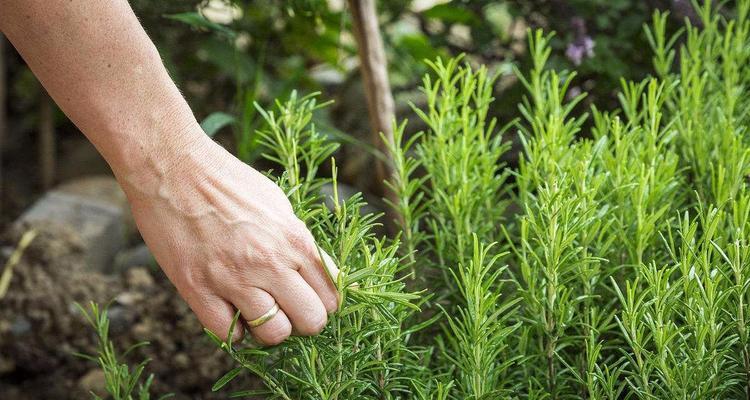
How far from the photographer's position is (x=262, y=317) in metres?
1.02

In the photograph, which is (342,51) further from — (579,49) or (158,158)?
(158,158)

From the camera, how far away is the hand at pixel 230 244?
1.02 metres

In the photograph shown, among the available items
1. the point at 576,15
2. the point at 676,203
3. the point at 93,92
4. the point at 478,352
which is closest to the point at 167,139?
the point at 93,92

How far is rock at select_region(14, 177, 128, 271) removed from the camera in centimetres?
276

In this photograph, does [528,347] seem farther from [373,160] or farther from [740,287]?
[373,160]

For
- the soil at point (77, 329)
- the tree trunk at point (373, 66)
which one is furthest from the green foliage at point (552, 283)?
the soil at point (77, 329)

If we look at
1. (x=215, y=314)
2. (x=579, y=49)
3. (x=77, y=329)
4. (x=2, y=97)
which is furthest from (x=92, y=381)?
(x=2, y=97)

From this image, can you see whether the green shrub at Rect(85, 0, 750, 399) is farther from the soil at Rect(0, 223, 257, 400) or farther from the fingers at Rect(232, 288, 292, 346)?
the soil at Rect(0, 223, 257, 400)

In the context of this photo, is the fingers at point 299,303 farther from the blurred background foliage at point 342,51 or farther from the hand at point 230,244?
the blurred background foliage at point 342,51

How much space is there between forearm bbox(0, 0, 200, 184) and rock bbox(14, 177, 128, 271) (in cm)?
173

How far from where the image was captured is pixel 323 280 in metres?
1.04

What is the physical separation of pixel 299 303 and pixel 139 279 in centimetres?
173

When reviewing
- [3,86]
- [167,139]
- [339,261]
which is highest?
[167,139]

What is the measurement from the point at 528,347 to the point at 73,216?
202cm
